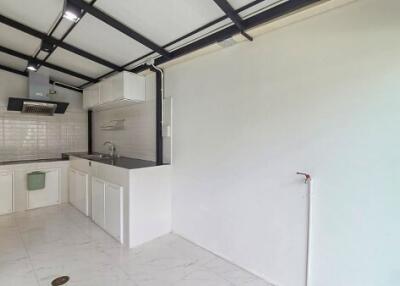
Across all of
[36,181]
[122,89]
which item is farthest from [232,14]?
[36,181]

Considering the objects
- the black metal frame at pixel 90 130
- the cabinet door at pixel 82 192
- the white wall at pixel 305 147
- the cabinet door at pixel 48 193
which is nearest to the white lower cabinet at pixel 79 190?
the cabinet door at pixel 82 192

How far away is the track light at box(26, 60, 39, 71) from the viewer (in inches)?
142

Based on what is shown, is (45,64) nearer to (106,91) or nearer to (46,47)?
(46,47)

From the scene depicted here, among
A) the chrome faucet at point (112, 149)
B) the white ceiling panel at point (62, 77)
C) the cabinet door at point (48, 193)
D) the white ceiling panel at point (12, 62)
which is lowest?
the cabinet door at point (48, 193)

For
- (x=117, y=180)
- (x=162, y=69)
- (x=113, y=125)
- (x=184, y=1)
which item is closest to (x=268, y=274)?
(x=117, y=180)

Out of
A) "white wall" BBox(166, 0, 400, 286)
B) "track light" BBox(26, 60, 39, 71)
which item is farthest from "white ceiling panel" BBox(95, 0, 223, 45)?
"track light" BBox(26, 60, 39, 71)

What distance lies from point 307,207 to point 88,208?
3.27 metres

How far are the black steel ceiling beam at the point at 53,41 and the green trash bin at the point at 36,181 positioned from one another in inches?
91.0

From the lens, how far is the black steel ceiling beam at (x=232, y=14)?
5.92ft

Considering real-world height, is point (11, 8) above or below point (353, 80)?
above

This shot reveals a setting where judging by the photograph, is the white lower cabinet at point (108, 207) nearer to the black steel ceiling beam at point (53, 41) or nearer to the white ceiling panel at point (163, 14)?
the black steel ceiling beam at point (53, 41)

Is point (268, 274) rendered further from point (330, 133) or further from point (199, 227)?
point (330, 133)

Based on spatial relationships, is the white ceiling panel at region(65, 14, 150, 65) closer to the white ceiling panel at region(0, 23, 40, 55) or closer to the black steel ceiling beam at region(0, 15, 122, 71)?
the black steel ceiling beam at region(0, 15, 122, 71)

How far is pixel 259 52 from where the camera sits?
211 cm
